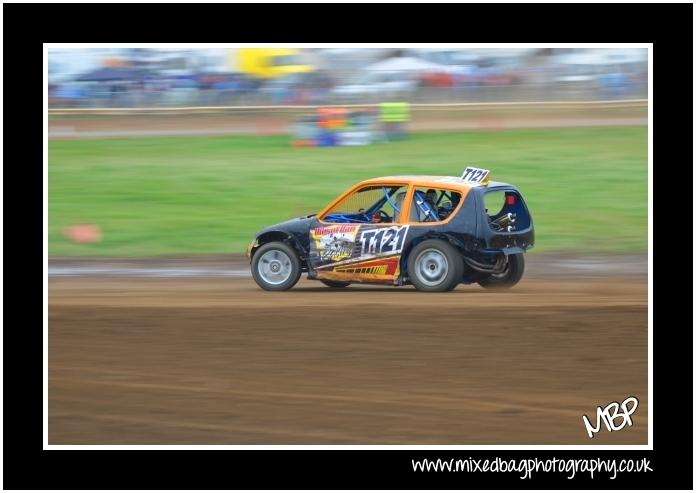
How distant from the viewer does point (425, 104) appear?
93.1 feet

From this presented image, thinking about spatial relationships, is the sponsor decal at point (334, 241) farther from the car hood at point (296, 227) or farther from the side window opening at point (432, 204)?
the side window opening at point (432, 204)

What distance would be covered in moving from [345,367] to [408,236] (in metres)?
2.97

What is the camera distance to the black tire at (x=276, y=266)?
13.5 m

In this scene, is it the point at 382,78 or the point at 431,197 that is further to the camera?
the point at 382,78

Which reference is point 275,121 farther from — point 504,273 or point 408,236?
point 408,236

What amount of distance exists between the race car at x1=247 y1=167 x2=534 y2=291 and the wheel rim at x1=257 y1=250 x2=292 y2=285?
0.02m

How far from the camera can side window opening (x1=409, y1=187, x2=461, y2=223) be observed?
12977 mm

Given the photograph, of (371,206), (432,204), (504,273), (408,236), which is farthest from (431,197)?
(504,273)

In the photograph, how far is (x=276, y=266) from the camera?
45.0 ft

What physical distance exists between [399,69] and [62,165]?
9.75 meters

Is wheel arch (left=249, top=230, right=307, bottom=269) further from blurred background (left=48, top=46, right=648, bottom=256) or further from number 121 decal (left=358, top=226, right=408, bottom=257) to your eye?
blurred background (left=48, top=46, right=648, bottom=256)

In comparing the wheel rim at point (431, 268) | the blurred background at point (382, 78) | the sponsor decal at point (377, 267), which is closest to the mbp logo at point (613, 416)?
the wheel rim at point (431, 268)

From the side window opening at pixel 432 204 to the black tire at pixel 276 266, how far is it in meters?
1.72

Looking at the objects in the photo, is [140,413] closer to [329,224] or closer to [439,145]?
[329,224]
